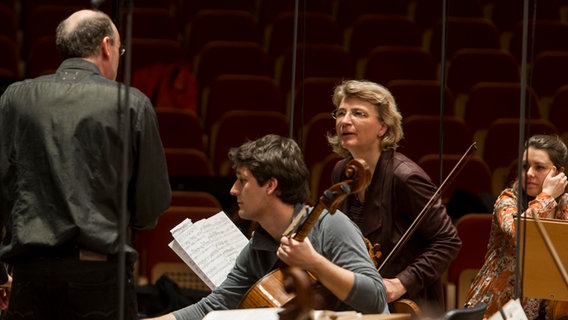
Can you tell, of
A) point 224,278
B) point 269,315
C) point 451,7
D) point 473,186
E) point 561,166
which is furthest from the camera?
point 451,7

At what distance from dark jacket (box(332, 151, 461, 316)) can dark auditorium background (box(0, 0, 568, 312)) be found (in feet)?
4.02

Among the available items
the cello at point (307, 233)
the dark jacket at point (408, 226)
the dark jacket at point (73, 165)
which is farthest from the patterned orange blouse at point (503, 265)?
the dark jacket at point (73, 165)

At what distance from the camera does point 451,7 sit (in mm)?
6312

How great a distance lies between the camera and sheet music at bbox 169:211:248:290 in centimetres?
284

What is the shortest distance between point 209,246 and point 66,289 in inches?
24.2

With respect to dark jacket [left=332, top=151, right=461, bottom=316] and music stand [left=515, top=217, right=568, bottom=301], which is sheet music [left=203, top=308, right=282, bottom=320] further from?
music stand [left=515, top=217, right=568, bottom=301]

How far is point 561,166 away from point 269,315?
158 cm

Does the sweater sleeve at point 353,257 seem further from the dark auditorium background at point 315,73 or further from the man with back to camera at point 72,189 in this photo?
the dark auditorium background at point 315,73

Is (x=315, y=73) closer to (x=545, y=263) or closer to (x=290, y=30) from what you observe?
(x=290, y=30)

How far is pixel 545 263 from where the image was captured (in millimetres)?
2910

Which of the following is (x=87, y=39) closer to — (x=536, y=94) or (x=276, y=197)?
(x=276, y=197)

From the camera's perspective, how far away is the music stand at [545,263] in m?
2.88

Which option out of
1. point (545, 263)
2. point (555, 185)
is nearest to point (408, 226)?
point (545, 263)

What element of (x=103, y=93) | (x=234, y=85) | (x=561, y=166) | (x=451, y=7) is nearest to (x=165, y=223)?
(x=234, y=85)
